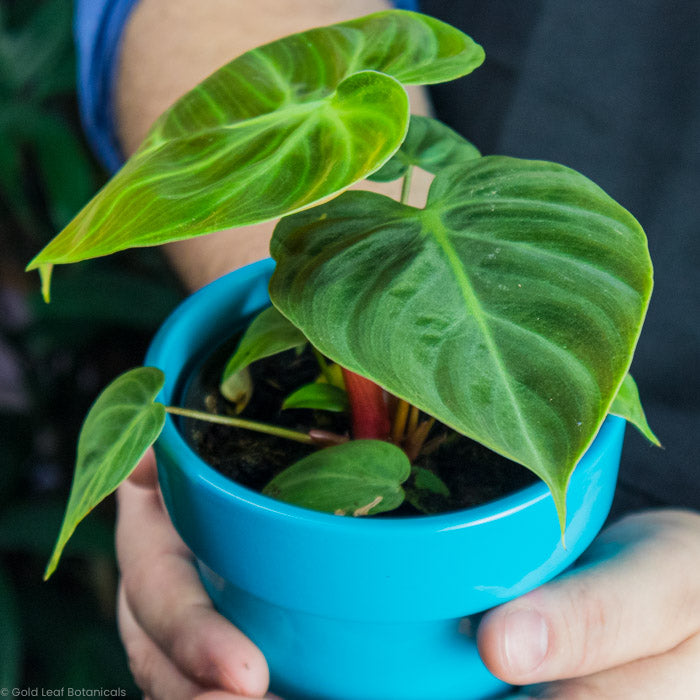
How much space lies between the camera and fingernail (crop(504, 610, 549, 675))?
0.35m

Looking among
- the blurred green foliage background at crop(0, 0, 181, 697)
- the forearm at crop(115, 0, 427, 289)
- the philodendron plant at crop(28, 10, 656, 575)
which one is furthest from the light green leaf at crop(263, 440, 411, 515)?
the blurred green foliage background at crop(0, 0, 181, 697)

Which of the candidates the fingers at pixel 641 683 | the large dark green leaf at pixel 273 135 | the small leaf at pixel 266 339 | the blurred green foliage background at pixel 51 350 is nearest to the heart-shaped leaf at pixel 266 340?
the small leaf at pixel 266 339

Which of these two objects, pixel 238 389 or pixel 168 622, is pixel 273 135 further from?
pixel 168 622

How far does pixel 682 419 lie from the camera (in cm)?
71

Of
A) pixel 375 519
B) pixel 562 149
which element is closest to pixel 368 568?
pixel 375 519

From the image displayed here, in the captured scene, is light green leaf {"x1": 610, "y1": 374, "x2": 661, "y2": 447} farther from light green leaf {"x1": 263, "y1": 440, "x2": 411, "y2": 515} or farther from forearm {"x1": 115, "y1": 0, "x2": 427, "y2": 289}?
forearm {"x1": 115, "y1": 0, "x2": 427, "y2": 289}

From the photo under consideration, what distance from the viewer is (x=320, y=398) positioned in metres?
0.39

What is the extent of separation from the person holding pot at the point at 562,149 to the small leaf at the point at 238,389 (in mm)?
114

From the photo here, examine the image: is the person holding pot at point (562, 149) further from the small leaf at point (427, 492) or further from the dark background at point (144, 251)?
the small leaf at point (427, 492)

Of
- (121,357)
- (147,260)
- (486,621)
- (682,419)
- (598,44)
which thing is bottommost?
(121,357)

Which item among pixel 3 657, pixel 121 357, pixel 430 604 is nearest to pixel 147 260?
pixel 121 357

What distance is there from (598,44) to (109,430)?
61 centimetres

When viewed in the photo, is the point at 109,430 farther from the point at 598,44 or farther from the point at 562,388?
the point at 598,44

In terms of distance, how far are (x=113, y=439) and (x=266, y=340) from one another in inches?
3.4
